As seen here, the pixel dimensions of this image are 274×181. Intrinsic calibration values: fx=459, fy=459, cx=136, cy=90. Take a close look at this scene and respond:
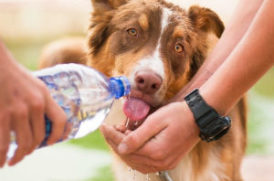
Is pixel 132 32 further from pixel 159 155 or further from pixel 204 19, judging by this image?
pixel 159 155

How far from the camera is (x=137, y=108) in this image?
83.7 inches

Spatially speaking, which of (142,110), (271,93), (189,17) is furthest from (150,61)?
(271,93)

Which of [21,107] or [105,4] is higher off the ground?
[21,107]

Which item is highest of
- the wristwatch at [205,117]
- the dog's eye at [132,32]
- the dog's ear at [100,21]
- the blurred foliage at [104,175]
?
the wristwatch at [205,117]

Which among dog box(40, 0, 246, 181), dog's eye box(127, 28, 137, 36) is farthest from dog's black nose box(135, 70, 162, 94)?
Result: dog's eye box(127, 28, 137, 36)

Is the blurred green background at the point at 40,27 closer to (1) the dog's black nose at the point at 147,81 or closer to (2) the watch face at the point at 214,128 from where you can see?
(1) the dog's black nose at the point at 147,81

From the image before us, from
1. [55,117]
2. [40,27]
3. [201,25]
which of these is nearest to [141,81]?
[201,25]

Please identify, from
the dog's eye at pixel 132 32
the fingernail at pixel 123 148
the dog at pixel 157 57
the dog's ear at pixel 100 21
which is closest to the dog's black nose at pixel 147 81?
the dog at pixel 157 57

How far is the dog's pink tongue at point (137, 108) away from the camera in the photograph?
2125 mm

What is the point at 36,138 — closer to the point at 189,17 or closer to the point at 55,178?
the point at 189,17

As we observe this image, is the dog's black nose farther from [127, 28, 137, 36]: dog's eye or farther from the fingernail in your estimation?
[127, 28, 137, 36]: dog's eye

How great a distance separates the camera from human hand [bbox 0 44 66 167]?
0.96 meters

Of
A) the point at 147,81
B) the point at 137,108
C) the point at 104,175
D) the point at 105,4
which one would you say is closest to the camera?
the point at 147,81

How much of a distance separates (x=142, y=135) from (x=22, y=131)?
0.84 m
